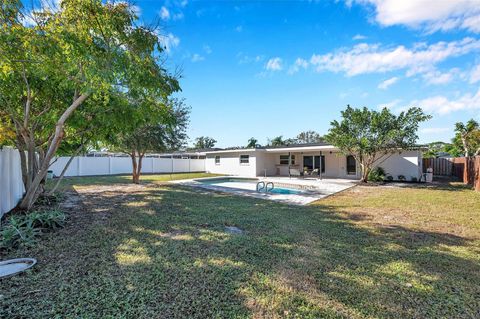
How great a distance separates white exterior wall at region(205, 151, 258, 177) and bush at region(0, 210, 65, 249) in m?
17.0

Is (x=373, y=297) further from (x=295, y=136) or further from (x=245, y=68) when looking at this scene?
(x=295, y=136)

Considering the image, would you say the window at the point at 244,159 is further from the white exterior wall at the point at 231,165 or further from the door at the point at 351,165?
the door at the point at 351,165

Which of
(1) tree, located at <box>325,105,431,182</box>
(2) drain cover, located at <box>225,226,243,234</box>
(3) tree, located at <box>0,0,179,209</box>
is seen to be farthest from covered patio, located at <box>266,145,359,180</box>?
(3) tree, located at <box>0,0,179,209</box>

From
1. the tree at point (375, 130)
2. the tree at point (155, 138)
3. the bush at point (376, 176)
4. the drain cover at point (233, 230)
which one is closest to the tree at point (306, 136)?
the bush at point (376, 176)

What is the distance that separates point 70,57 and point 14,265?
3935mm

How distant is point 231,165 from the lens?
23984mm

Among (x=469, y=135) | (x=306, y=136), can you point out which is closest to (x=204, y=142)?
(x=306, y=136)

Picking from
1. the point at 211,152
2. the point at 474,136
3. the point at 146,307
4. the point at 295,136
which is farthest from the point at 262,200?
the point at 295,136

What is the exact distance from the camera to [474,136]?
2084 centimetres

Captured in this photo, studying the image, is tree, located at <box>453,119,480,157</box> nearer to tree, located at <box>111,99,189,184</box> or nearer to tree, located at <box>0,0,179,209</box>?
tree, located at <box>111,99,189,184</box>

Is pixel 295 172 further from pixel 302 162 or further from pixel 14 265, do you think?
pixel 14 265

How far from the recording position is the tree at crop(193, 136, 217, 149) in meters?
53.9

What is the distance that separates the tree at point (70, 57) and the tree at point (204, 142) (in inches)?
1855

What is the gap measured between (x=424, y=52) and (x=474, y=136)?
54.4 ft
